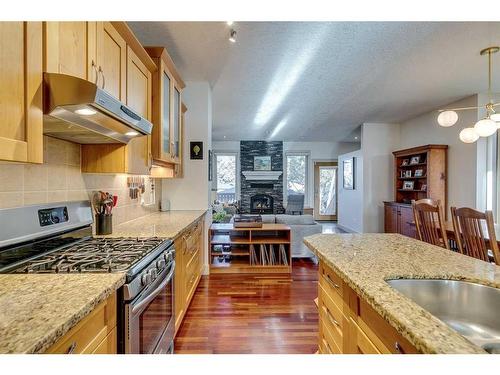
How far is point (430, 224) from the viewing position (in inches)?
104

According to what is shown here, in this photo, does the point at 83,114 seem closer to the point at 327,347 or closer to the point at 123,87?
the point at 123,87

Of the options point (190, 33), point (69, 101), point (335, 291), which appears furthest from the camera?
point (190, 33)

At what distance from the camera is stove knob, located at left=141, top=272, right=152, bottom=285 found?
4.07 ft

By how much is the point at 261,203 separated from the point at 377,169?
12.5ft

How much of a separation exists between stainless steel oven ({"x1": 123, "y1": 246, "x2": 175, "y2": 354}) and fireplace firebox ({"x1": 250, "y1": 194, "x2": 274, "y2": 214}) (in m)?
6.94

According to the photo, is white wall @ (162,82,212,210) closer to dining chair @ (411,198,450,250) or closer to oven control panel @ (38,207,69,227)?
oven control panel @ (38,207,69,227)

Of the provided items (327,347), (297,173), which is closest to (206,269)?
(327,347)

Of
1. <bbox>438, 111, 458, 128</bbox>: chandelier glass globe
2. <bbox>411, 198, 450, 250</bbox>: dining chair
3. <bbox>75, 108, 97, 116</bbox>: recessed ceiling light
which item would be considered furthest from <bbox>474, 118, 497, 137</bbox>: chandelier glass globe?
<bbox>75, 108, 97, 116</bbox>: recessed ceiling light

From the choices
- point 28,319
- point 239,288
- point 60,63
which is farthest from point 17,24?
point 239,288

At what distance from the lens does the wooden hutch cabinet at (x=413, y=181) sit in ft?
15.5

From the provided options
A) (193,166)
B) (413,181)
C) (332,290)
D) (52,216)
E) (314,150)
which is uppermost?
(314,150)

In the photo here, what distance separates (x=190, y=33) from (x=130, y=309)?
90.9 inches
